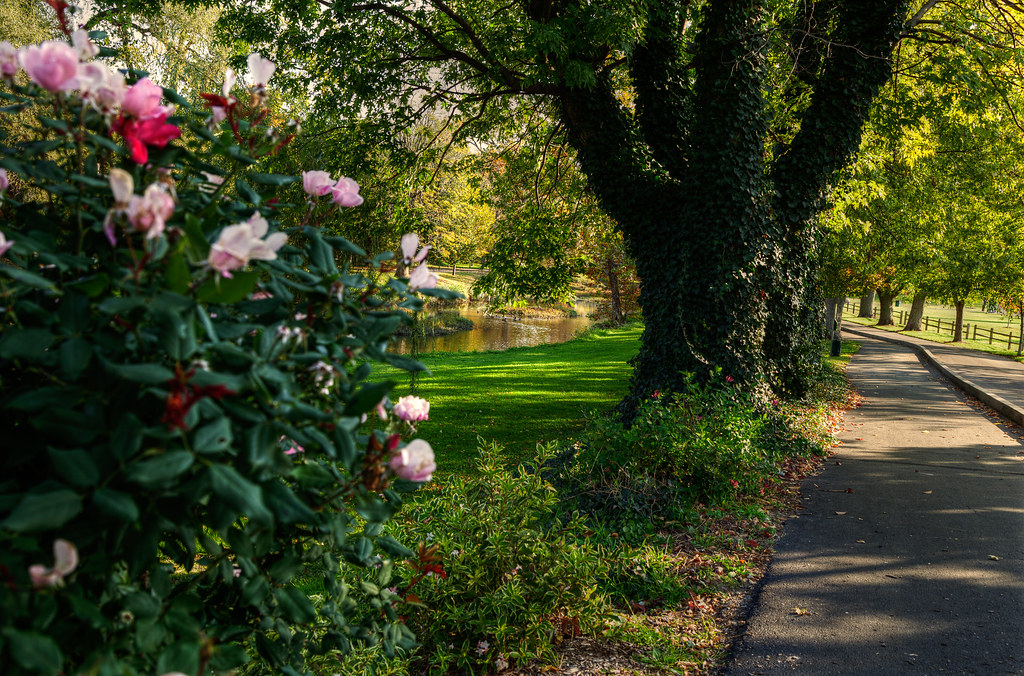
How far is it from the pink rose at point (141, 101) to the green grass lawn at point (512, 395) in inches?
179

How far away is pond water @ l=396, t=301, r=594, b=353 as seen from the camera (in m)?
26.7

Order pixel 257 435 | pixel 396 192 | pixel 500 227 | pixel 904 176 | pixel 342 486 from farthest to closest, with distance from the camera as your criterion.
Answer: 1. pixel 904 176
2. pixel 500 227
3. pixel 396 192
4. pixel 342 486
5. pixel 257 435

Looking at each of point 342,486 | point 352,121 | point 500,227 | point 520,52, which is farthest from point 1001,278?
point 342,486

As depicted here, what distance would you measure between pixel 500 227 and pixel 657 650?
1050 centimetres

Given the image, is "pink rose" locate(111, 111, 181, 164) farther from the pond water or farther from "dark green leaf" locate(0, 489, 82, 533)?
the pond water

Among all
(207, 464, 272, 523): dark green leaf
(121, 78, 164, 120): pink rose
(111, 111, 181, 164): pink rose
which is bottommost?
(207, 464, 272, 523): dark green leaf

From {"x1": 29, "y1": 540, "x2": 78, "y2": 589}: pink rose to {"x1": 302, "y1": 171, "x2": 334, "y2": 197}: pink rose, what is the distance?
118 cm

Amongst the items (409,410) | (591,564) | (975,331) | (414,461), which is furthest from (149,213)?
(975,331)

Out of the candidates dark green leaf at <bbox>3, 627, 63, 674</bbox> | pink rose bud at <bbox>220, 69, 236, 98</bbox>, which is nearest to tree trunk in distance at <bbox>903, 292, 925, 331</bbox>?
pink rose bud at <bbox>220, 69, 236, 98</bbox>

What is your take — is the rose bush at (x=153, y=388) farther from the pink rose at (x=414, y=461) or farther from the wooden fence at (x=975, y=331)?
the wooden fence at (x=975, y=331)

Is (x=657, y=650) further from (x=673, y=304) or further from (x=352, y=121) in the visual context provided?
(x=352, y=121)

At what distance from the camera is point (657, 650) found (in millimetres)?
3664

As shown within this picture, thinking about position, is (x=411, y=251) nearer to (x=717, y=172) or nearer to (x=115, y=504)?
(x=115, y=504)

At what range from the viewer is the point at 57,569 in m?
1.24
